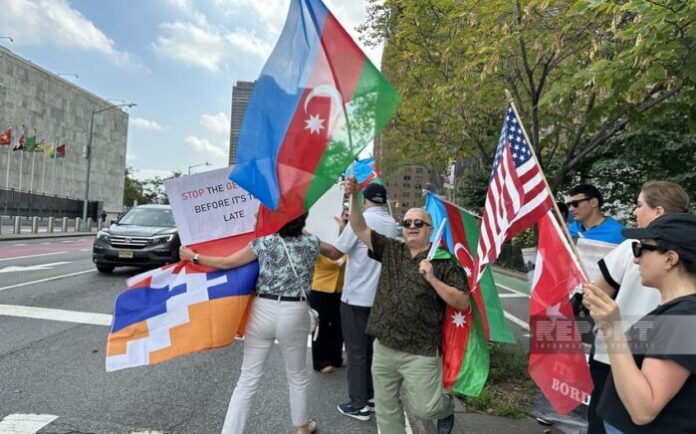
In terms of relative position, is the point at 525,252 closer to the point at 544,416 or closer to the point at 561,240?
the point at 544,416

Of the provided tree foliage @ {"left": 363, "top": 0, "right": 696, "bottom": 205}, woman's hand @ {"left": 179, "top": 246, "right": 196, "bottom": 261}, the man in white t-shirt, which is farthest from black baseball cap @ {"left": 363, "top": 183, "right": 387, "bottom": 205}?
tree foliage @ {"left": 363, "top": 0, "right": 696, "bottom": 205}

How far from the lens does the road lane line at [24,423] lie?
3.67 meters

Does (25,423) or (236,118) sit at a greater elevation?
→ (236,118)

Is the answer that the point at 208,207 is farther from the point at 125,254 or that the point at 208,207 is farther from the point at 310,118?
the point at 125,254

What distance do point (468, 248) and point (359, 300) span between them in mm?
1051

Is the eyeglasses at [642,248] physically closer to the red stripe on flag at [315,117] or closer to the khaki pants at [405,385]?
the khaki pants at [405,385]

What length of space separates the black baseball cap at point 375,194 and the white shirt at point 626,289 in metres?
2.05

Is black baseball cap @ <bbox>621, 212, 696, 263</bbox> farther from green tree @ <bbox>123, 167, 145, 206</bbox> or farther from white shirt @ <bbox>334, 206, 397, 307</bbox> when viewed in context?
green tree @ <bbox>123, 167, 145, 206</bbox>

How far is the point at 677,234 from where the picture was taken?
1771 millimetres

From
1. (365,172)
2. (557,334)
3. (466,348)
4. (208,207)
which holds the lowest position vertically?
(466,348)

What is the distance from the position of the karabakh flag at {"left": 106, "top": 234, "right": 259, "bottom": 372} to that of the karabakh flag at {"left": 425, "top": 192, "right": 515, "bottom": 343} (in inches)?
65.6

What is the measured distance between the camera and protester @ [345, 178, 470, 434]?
10.3ft

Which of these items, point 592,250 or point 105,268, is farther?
point 105,268

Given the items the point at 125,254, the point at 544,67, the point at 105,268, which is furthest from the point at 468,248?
the point at 105,268
